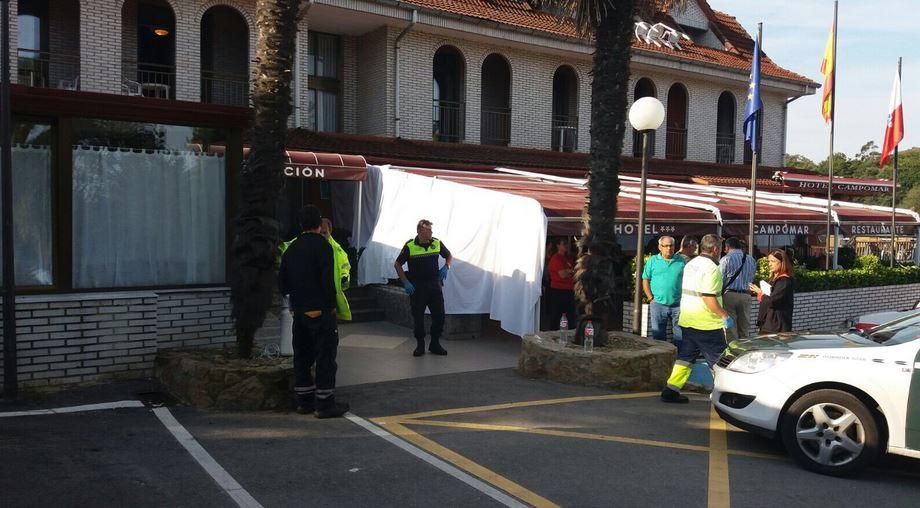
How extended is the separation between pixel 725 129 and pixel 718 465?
64.2ft

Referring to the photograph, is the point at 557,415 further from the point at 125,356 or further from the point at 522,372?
the point at 125,356

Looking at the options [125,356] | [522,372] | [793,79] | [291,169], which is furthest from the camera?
[793,79]

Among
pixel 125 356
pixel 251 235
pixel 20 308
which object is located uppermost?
pixel 251 235

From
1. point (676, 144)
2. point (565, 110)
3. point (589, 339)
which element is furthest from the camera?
point (676, 144)

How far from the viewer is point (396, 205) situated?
13680 millimetres

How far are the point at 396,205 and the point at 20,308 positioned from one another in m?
7.51

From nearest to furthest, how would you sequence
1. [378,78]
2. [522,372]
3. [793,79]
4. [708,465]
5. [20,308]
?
[708,465] → [20,308] → [522,372] → [378,78] → [793,79]

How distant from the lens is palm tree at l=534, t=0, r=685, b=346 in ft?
28.8

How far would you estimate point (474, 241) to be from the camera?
1164 cm

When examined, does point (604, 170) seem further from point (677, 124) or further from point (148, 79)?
point (677, 124)

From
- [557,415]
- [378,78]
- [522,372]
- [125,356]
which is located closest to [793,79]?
[378,78]

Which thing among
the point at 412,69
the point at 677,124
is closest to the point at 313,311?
the point at 412,69

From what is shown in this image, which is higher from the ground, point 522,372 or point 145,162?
point 145,162

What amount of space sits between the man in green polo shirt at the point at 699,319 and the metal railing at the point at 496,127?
11294mm
